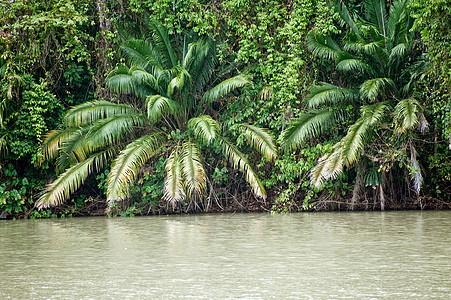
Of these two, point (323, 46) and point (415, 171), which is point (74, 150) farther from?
point (415, 171)

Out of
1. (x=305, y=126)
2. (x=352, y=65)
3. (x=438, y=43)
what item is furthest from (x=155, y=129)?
(x=438, y=43)

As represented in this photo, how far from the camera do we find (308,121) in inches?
519

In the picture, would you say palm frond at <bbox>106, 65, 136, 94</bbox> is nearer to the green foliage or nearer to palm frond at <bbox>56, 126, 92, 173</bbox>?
palm frond at <bbox>56, 126, 92, 173</bbox>

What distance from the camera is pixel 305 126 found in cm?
1308

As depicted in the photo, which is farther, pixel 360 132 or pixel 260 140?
pixel 260 140

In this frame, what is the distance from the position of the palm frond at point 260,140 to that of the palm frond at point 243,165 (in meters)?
0.40

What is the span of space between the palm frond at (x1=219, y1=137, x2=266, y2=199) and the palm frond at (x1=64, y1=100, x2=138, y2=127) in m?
2.46

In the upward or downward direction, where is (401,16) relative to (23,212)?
upward

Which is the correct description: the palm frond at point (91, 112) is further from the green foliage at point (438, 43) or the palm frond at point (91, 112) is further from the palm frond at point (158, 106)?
the green foliage at point (438, 43)

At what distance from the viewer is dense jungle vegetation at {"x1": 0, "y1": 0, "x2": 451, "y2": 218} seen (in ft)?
42.3

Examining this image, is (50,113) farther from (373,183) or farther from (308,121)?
(373,183)

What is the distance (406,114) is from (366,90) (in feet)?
3.10

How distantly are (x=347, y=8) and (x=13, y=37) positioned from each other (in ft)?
27.1

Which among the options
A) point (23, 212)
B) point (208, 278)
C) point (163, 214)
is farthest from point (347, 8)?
point (208, 278)
